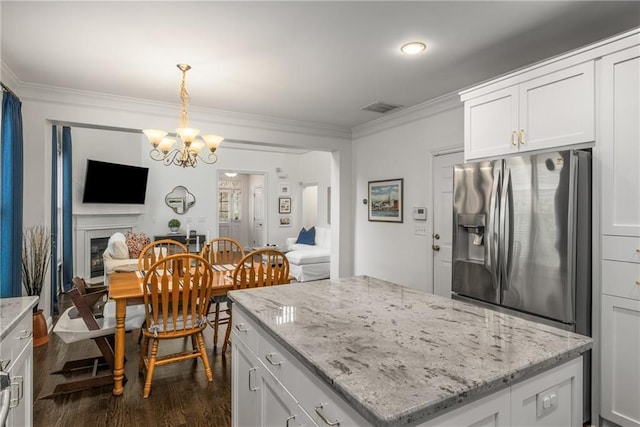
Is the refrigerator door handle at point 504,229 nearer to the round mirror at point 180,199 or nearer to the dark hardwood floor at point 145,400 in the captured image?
the dark hardwood floor at point 145,400

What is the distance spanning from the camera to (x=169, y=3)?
2053 mm

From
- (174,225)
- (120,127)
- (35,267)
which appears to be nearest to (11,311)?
(35,267)

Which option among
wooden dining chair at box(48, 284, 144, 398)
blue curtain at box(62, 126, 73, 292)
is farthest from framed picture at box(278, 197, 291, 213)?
wooden dining chair at box(48, 284, 144, 398)

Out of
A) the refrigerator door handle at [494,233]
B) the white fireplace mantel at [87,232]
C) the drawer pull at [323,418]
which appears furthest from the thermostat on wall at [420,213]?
the white fireplace mantel at [87,232]

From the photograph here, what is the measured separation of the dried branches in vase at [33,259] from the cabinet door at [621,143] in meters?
4.65

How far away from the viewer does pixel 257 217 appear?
1018 centimetres

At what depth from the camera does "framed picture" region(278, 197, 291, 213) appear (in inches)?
356

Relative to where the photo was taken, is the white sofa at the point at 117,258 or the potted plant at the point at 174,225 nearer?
the white sofa at the point at 117,258

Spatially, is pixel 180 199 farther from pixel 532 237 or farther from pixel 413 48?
pixel 532 237

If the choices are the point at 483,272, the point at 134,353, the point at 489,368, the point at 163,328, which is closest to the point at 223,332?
the point at 134,353

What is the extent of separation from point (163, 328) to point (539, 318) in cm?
255

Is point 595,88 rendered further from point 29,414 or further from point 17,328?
point 29,414

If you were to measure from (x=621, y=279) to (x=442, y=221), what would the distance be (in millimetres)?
2041

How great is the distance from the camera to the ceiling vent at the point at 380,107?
4.05m
